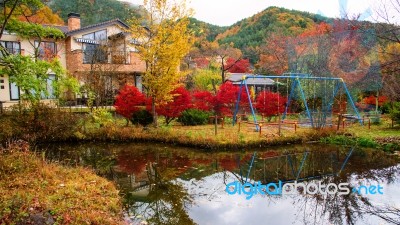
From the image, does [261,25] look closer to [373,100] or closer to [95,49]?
[373,100]

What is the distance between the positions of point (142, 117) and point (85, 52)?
9.64 m

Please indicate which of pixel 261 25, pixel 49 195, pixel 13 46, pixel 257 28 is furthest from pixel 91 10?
pixel 49 195

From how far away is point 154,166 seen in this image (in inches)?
434

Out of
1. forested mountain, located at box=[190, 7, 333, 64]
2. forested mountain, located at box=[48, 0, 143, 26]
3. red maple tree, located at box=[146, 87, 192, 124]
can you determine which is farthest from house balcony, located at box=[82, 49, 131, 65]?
forested mountain, located at box=[190, 7, 333, 64]

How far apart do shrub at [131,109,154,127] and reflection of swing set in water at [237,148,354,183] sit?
267 inches

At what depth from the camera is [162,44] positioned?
49.9ft

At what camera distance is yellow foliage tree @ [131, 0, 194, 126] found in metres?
15.1

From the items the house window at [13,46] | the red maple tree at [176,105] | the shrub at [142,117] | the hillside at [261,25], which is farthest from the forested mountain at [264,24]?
the shrub at [142,117]

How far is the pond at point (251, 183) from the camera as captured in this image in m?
6.84

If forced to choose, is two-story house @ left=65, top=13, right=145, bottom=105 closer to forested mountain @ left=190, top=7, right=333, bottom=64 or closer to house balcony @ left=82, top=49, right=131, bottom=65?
house balcony @ left=82, top=49, right=131, bottom=65

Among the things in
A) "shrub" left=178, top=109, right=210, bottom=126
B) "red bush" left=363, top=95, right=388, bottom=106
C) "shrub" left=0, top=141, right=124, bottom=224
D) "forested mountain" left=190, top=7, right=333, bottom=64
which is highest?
"forested mountain" left=190, top=7, right=333, bottom=64

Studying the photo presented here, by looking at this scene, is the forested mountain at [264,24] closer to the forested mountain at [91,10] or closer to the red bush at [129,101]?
the forested mountain at [91,10]

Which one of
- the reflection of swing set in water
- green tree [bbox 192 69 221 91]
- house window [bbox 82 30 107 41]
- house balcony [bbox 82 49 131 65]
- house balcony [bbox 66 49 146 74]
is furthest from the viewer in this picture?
green tree [bbox 192 69 221 91]

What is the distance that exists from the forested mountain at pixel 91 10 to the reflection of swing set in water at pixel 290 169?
3125cm
